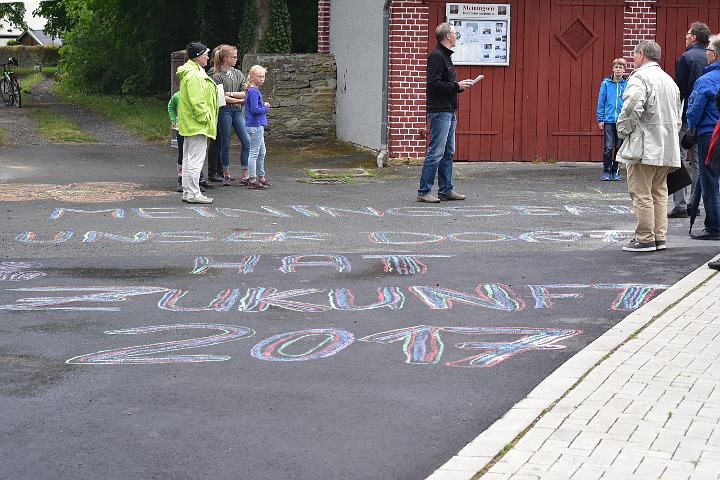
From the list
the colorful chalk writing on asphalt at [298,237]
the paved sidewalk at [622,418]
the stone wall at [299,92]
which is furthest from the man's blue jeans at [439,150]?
the stone wall at [299,92]

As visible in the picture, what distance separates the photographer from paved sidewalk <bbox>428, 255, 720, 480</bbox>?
12.7 feet

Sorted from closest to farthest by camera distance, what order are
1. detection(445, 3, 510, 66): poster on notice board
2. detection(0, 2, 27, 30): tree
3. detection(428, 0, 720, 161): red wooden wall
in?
detection(445, 3, 510, 66): poster on notice board
detection(428, 0, 720, 161): red wooden wall
detection(0, 2, 27, 30): tree

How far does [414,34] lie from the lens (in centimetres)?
1609

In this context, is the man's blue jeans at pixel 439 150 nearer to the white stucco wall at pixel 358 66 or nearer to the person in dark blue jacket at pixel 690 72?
the person in dark blue jacket at pixel 690 72

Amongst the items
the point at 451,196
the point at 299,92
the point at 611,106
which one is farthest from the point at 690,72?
the point at 299,92

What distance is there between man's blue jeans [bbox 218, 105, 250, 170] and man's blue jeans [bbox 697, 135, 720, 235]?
5849 millimetres

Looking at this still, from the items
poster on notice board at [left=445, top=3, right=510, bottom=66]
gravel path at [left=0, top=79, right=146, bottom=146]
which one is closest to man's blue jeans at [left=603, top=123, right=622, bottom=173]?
poster on notice board at [left=445, top=3, right=510, bottom=66]

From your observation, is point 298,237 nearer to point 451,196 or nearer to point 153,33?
point 451,196

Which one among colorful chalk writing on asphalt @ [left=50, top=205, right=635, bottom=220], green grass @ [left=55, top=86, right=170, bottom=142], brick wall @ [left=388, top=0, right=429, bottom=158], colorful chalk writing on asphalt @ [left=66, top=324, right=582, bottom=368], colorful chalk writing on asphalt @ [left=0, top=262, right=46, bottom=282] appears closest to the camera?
colorful chalk writing on asphalt @ [left=66, top=324, right=582, bottom=368]

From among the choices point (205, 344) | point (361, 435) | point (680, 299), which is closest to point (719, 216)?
point (680, 299)

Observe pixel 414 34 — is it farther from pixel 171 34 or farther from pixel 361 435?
pixel 171 34

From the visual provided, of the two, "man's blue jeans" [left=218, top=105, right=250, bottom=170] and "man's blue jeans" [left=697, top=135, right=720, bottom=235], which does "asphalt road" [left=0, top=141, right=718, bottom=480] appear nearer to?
"man's blue jeans" [left=697, top=135, right=720, bottom=235]

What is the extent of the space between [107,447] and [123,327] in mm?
2150

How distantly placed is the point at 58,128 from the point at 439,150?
12.9 meters
